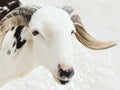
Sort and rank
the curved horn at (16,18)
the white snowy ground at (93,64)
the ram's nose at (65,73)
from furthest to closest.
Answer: the white snowy ground at (93,64) → the curved horn at (16,18) → the ram's nose at (65,73)

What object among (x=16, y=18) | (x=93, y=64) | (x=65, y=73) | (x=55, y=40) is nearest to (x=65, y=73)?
(x=65, y=73)

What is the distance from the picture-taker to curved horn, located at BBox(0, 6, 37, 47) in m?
3.15

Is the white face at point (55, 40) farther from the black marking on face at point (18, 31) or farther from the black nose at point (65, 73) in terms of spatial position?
the black marking on face at point (18, 31)

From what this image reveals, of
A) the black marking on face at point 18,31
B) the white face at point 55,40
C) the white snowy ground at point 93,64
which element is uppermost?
the white face at point 55,40

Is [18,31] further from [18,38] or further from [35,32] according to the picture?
[35,32]

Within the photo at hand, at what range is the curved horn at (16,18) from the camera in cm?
315

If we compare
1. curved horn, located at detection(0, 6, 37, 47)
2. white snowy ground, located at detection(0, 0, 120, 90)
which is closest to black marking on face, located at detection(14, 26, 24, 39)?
curved horn, located at detection(0, 6, 37, 47)

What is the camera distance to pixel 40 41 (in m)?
3.02

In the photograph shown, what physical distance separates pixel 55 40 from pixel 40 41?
0.60 ft

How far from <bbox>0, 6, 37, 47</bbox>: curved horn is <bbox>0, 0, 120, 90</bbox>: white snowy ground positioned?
1860 mm

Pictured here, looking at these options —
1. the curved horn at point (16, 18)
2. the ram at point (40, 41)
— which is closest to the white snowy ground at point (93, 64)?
the ram at point (40, 41)

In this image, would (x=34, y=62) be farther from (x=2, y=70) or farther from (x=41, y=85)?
(x=41, y=85)

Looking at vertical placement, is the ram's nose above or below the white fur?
below

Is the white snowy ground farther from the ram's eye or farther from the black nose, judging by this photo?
the black nose
